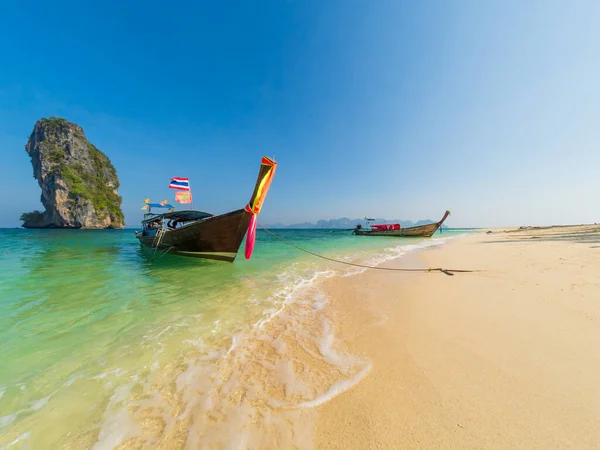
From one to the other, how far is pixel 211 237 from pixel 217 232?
54cm

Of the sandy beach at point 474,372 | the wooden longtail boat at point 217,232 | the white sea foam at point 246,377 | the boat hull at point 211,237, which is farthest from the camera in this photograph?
the boat hull at point 211,237

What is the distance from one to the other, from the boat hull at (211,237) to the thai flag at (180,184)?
10.4ft

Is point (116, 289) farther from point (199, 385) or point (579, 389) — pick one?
point (579, 389)

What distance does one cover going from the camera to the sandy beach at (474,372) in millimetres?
1641

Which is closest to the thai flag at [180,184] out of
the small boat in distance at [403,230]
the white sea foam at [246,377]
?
the white sea foam at [246,377]

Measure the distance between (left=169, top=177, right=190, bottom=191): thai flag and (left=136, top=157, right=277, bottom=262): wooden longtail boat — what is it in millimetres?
1884

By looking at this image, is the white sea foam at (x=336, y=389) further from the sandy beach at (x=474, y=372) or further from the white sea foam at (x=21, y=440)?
the white sea foam at (x=21, y=440)

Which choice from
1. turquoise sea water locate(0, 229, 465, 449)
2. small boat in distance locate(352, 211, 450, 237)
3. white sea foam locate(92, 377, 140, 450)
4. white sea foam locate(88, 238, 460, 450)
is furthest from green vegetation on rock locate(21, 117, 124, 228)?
white sea foam locate(92, 377, 140, 450)

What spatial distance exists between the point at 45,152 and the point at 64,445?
9452cm

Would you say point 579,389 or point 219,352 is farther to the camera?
point 219,352

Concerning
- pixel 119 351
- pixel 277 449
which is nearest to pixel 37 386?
pixel 119 351

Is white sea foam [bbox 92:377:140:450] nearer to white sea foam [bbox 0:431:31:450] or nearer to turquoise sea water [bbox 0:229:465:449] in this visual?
turquoise sea water [bbox 0:229:465:449]

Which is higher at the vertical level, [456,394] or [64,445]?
[456,394]

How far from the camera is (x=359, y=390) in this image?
2.21 m
